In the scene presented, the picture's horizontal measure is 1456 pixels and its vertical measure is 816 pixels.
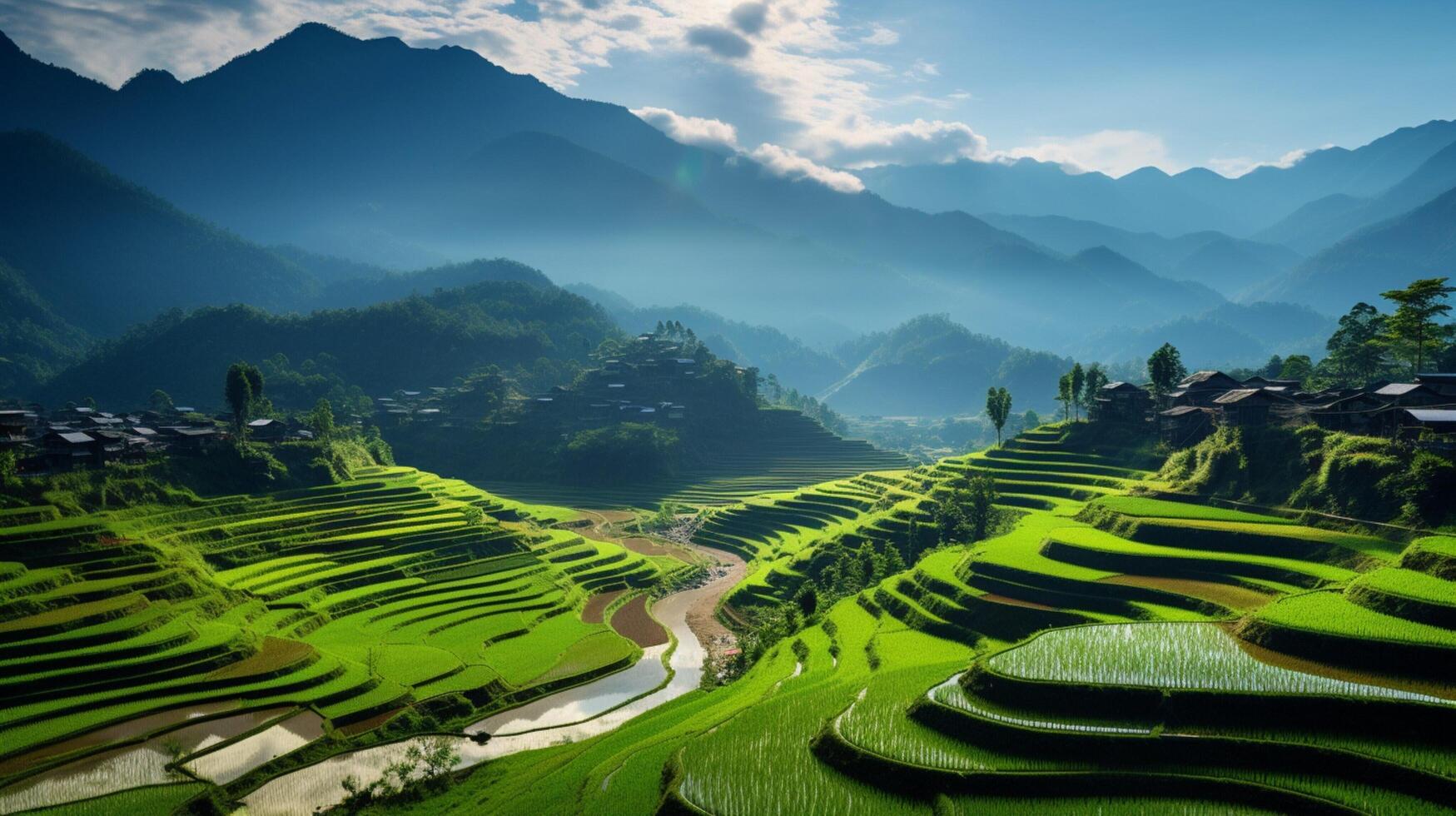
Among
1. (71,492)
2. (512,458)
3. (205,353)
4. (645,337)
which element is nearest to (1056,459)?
(71,492)

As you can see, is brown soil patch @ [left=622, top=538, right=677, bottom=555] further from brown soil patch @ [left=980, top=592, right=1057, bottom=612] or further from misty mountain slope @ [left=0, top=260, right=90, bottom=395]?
misty mountain slope @ [left=0, top=260, right=90, bottom=395]

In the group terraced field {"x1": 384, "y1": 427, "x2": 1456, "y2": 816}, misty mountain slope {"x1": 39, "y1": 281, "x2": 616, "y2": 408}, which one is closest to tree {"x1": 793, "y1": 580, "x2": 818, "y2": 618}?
terraced field {"x1": 384, "y1": 427, "x2": 1456, "y2": 816}

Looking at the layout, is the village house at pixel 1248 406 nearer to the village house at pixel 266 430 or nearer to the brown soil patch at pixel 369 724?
the brown soil patch at pixel 369 724

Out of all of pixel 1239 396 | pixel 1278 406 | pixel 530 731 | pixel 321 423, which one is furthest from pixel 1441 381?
pixel 321 423

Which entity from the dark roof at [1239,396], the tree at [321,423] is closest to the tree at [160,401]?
the tree at [321,423]

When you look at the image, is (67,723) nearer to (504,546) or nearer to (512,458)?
(504,546)

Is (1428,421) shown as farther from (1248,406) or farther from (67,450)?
(67,450)
